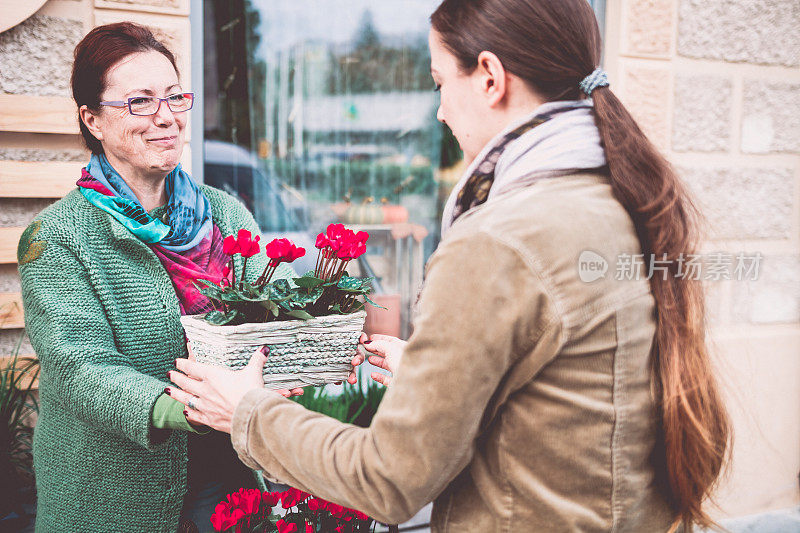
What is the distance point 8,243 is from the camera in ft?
7.86

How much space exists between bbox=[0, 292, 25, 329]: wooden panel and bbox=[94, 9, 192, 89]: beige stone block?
1.05 m

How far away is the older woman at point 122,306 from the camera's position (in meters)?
1.51

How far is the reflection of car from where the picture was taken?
125 inches

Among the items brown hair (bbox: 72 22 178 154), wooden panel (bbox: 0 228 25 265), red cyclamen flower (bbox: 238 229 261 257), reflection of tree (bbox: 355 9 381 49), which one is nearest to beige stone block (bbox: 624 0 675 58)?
reflection of tree (bbox: 355 9 381 49)

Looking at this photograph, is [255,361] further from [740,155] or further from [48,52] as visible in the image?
[740,155]

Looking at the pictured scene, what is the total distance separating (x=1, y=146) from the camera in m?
2.37

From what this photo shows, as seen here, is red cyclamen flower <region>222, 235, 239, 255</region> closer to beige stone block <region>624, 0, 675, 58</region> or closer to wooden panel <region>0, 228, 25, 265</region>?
wooden panel <region>0, 228, 25, 265</region>

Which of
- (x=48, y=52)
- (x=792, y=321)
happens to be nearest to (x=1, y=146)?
(x=48, y=52)

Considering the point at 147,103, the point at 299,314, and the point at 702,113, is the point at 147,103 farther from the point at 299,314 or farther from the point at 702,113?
the point at 702,113

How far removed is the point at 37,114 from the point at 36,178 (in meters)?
0.24

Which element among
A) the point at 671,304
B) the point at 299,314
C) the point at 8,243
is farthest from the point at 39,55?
the point at 671,304

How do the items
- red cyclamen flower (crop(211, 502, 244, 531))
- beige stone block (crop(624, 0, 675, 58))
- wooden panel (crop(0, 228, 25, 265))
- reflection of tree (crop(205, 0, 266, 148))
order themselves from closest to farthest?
red cyclamen flower (crop(211, 502, 244, 531)) < wooden panel (crop(0, 228, 25, 265)) < reflection of tree (crop(205, 0, 266, 148)) < beige stone block (crop(624, 0, 675, 58))

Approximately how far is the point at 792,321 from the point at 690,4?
6.12 ft

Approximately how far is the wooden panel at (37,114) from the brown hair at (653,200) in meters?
1.82
